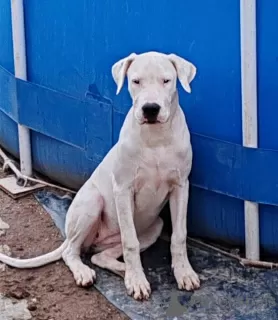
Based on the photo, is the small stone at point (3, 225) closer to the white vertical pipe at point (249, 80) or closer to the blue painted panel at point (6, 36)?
the blue painted panel at point (6, 36)

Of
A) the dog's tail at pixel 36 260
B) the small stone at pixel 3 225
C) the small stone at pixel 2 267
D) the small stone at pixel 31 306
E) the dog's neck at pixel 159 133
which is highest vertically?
the dog's neck at pixel 159 133

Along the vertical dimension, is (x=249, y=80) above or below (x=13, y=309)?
above

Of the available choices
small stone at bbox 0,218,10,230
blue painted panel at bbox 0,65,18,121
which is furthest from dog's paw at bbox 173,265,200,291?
blue painted panel at bbox 0,65,18,121

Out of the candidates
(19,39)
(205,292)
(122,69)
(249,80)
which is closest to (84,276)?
(205,292)

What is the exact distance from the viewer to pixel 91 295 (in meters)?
4.00

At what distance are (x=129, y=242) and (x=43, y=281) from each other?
1.75ft

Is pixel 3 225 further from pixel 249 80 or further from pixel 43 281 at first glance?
pixel 249 80

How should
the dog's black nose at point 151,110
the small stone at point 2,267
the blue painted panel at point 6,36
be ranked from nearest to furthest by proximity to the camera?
the dog's black nose at point 151,110
the small stone at point 2,267
the blue painted panel at point 6,36

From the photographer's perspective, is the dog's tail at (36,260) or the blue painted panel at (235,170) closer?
the blue painted panel at (235,170)

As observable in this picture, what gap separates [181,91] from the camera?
14.1ft

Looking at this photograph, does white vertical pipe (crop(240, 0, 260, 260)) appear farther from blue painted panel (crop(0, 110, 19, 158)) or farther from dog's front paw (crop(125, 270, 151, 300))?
blue painted panel (crop(0, 110, 19, 158))

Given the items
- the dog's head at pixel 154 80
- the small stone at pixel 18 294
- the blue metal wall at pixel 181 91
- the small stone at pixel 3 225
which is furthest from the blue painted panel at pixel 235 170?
the small stone at pixel 3 225

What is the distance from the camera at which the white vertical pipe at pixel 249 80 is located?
3.85m

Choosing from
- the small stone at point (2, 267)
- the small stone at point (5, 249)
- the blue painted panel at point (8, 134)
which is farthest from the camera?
the blue painted panel at point (8, 134)
